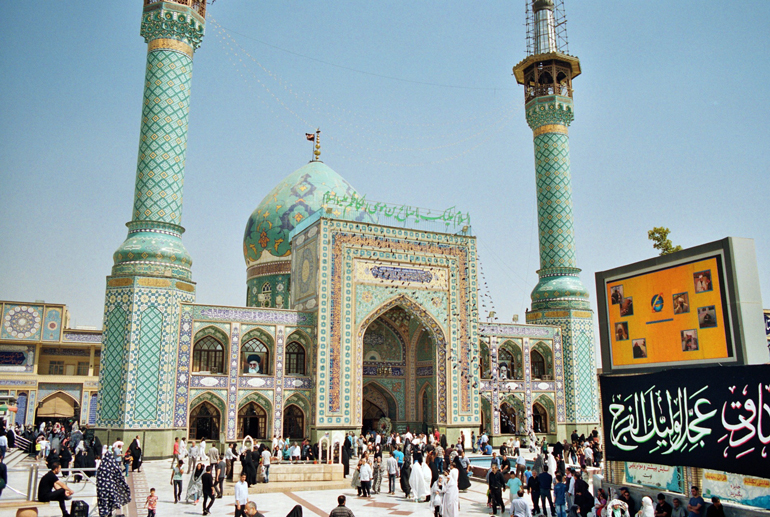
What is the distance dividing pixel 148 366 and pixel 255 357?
3.72m

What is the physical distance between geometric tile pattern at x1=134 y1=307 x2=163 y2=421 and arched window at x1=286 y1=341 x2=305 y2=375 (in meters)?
4.25

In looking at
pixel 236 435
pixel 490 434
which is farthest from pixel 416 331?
pixel 236 435

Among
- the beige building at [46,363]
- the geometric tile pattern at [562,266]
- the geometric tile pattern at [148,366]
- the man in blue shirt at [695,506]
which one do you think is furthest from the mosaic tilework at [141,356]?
the man in blue shirt at [695,506]

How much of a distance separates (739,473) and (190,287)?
48.5ft

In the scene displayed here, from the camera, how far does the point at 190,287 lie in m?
18.9

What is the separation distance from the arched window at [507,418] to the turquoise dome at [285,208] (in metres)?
10.1

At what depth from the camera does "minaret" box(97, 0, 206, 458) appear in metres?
17.3

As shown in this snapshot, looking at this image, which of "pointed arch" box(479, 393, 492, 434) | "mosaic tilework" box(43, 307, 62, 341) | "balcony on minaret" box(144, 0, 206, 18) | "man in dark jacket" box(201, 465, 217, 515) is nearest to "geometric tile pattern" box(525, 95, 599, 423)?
"pointed arch" box(479, 393, 492, 434)

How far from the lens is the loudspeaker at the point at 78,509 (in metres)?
8.04

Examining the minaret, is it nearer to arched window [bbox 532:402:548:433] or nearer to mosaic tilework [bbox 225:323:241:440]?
mosaic tilework [bbox 225:323:241:440]

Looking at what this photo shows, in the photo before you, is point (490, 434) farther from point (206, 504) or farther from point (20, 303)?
point (20, 303)

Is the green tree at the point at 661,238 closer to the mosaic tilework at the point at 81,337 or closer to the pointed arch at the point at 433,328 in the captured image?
the pointed arch at the point at 433,328

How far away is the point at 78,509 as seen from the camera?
8102mm

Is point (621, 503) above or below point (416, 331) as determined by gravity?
below
